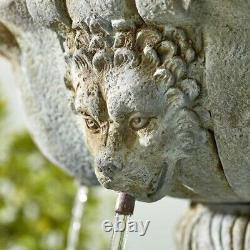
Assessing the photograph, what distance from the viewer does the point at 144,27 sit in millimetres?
590

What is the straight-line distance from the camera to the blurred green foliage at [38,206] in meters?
1.75

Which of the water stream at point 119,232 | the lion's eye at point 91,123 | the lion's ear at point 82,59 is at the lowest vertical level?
the water stream at point 119,232

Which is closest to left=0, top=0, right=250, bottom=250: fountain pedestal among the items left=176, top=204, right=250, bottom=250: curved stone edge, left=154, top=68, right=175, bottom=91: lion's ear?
left=154, top=68, right=175, bottom=91: lion's ear

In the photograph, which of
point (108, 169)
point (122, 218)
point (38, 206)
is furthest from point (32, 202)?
point (108, 169)

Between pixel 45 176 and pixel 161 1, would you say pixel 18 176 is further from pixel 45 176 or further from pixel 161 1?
pixel 161 1

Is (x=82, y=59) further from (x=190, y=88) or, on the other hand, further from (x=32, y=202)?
(x=32, y=202)

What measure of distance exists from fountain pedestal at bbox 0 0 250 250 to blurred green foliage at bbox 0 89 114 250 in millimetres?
1096

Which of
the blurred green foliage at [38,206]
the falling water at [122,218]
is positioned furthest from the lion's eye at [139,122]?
the blurred green foliage at [38,206]

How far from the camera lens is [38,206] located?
5.82 ft

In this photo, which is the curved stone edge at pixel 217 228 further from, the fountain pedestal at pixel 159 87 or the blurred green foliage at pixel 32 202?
the blurred green foliage at pixel 32 202

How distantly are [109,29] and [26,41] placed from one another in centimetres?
19

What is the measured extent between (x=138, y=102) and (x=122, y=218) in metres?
0.17

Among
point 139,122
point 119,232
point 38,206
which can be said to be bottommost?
point 38,206

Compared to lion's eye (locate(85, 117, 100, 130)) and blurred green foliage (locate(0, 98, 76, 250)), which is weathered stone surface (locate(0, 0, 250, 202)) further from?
blurred green foliage (locate(0, 98, 76, 250))
